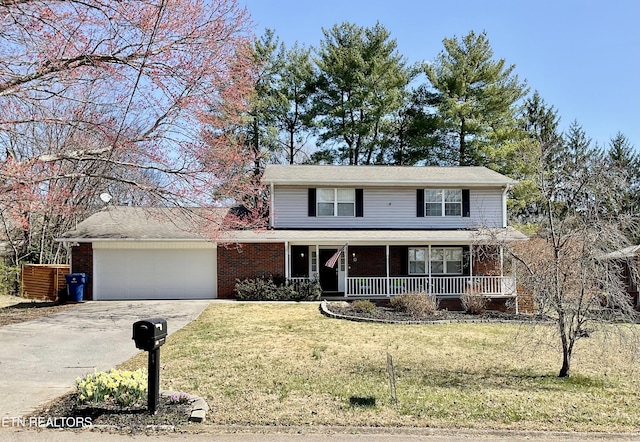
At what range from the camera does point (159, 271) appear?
20.1 m

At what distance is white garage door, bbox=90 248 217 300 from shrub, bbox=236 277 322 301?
5.64 feet

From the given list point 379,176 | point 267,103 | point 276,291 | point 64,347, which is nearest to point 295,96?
point 267,103

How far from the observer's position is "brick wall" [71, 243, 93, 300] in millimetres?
19656

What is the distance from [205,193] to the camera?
48.7ft

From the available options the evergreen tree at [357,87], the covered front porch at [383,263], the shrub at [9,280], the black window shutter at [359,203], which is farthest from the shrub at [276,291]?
the evergreen tree at [357,87]

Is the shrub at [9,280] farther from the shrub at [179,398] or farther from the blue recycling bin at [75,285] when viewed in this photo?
Result: the shrub at [179,398]

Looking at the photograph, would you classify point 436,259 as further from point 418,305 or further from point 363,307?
point 363,307

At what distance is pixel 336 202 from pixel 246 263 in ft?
15.7

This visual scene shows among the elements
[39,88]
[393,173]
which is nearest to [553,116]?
[393,173]

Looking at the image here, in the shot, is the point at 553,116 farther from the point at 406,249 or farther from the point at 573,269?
the point at 573,269

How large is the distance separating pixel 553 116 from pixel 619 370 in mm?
35638

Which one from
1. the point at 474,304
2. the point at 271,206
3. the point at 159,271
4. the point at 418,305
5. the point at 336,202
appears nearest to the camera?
the point at 418,305

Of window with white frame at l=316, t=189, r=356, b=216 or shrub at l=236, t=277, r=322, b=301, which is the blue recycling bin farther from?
window with white frame at l=316, t=189, r=356, b=216

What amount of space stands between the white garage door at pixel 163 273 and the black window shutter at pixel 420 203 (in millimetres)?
9096
